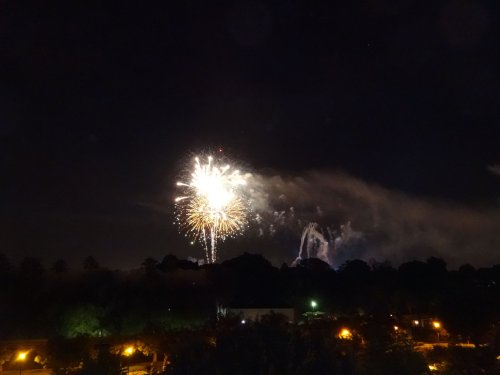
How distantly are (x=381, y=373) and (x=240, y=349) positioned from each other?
4.45 meters

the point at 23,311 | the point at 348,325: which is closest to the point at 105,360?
the point at 348,325

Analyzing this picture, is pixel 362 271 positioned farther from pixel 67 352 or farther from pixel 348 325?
pixel 67 352

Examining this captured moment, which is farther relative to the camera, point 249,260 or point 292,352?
point 249,260

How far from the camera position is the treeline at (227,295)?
44566 mm

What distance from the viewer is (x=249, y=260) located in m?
85.9

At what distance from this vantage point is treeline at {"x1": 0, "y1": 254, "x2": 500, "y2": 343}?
44.6 meters

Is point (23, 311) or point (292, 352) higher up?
point (23, 311)

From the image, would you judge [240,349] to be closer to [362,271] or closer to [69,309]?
[69,309]

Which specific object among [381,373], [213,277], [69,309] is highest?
[213,277]

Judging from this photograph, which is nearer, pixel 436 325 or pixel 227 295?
pixel 436 325

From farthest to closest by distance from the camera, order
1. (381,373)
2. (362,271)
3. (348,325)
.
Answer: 1. (362,271)
2. (348,325)
3. (381,373)

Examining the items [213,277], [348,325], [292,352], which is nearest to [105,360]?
[292,352]

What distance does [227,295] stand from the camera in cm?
7119

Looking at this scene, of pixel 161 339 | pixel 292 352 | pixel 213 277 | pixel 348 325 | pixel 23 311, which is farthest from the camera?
pixel 213 277
